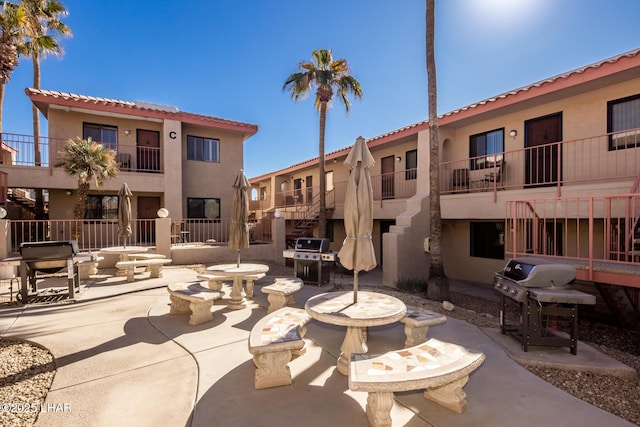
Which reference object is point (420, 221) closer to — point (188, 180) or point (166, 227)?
point (166, 227)

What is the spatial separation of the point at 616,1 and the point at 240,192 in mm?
10844

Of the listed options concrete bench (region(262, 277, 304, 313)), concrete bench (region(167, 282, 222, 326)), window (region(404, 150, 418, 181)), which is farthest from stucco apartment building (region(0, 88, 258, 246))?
concrete bench (region(262, 277, 304, 313))

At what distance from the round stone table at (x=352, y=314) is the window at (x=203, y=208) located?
43.5 feet

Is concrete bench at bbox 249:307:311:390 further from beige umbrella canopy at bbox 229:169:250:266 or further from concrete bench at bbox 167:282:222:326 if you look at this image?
beige umbrella canopy at bbox 229:169:250:266

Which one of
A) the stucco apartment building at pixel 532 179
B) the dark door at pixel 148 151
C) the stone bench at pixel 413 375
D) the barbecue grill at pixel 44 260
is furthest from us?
the dark door at pixel 148 151

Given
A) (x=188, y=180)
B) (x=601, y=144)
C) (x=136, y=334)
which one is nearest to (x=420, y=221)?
(x=601, y=144)

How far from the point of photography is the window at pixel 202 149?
51.8 ft

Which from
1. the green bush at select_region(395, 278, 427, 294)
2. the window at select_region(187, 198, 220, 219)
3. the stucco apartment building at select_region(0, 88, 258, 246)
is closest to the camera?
the green bush at select_region(395, 278, 427, 294)

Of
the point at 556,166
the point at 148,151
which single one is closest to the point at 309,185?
the point at 148,151

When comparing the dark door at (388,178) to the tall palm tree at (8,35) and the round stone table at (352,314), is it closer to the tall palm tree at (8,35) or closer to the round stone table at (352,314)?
the round stone table at (352,314)

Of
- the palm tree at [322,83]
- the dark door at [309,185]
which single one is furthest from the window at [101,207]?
the dark door at [309,185]

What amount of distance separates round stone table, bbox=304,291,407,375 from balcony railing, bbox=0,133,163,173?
1265cm

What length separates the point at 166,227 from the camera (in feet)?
36.1

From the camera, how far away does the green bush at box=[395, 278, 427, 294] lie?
28.5 feet
